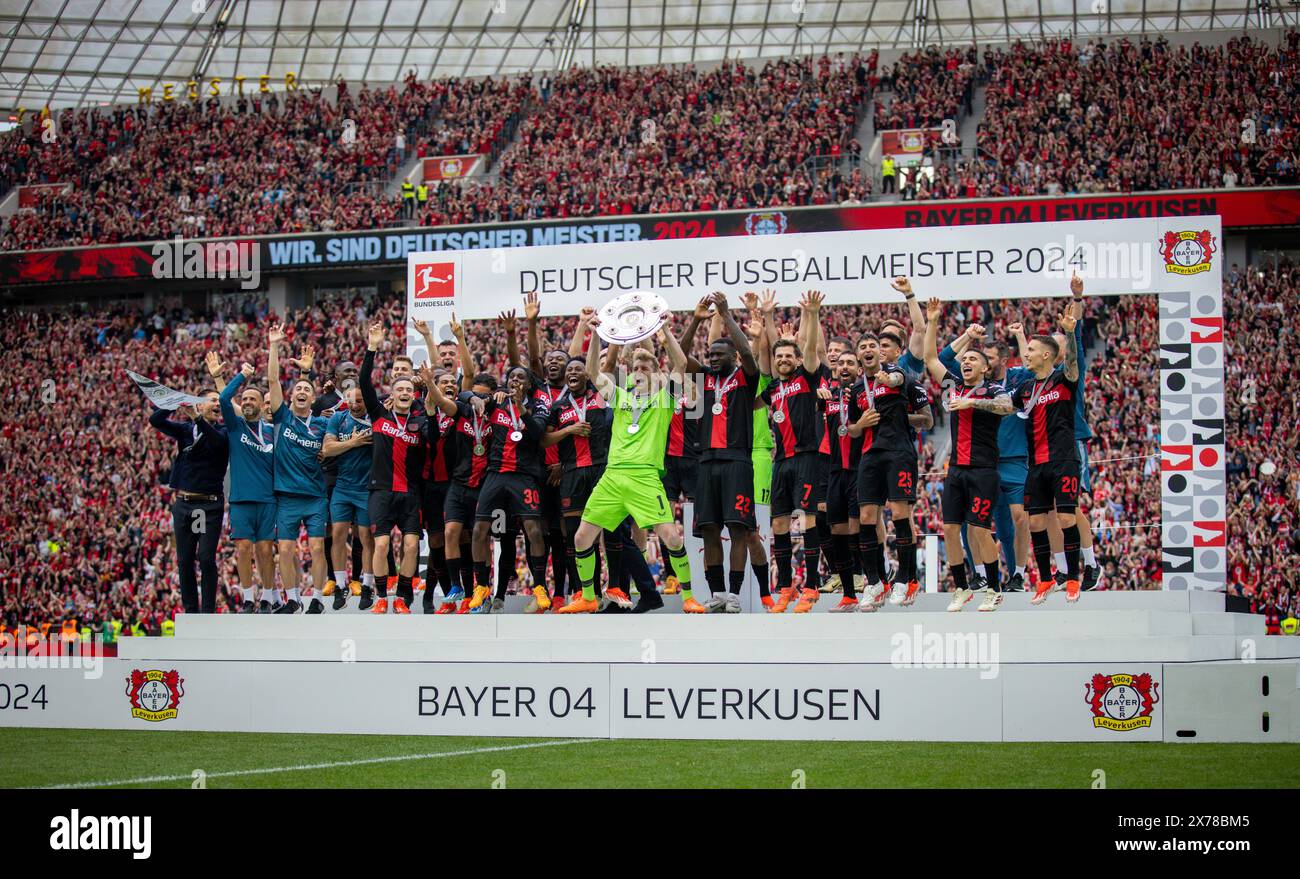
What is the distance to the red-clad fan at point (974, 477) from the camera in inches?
436

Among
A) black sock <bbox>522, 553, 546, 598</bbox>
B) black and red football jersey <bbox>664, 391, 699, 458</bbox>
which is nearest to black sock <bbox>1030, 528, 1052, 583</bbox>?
black and red football jersey <bbox>664, 391, 699, 458</bbox>

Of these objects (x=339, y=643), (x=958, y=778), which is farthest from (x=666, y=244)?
(x=958, y=778)

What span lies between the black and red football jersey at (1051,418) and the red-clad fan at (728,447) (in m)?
2.31

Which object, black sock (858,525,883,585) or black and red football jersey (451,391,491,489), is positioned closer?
black sock (858,525,883,585)

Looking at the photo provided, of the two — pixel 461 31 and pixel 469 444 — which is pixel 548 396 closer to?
pixel 469 444

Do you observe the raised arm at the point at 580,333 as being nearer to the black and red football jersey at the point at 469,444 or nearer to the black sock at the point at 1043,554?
the black and red football jersey at the point at 469,444

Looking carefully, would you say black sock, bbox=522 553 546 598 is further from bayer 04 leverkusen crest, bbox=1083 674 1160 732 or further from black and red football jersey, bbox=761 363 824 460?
bayer 04 leverkusen crest, bbox=1083 674 1160 732

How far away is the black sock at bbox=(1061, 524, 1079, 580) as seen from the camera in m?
11.4

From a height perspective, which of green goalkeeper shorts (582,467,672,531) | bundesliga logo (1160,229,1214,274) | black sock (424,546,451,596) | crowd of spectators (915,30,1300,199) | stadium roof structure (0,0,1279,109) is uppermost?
stadium roof structure (0,0,1279,109)

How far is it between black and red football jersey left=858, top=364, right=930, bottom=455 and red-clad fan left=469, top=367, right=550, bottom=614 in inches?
117

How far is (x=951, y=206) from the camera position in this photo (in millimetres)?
31422

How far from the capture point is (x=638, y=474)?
11602 millimetres

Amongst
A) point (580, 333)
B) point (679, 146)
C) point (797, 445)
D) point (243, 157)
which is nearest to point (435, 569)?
point (580, 333)
